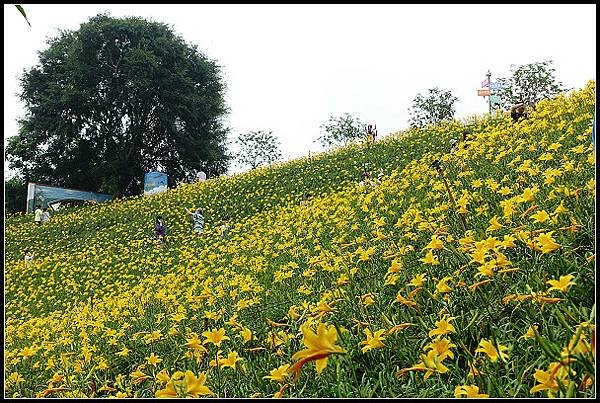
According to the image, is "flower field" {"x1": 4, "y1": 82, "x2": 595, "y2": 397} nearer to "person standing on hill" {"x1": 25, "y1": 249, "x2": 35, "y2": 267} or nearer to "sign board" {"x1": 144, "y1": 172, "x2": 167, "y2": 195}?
"person standing on hill" {"x1": 25, "y1": 249, "x2": 35, "y2": 267}

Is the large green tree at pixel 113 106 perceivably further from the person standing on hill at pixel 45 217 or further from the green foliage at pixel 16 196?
the person standing on hill at pixel 45 217

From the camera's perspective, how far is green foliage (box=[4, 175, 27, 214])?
2264cm

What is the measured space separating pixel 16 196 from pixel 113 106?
18.7 ft

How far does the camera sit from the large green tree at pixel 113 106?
2191 cm

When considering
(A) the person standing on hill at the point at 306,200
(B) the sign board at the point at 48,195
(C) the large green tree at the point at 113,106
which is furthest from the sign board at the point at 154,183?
(A) the person standing on hill at the point at 306,200

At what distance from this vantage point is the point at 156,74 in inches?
879

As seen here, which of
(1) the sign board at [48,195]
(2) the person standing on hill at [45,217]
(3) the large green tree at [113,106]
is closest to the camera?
(2) the person standing on hill at [45,217]

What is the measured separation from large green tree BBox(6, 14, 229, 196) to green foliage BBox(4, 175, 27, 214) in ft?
2.33

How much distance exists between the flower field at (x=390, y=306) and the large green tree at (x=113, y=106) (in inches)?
594

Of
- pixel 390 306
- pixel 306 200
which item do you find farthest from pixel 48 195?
pixel 390 306

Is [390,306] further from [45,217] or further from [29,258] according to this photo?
[45,217]

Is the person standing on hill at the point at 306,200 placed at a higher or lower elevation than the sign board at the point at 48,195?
lower

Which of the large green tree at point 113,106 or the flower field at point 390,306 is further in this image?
the large green tree at point 113,106

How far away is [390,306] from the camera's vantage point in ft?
6.86
